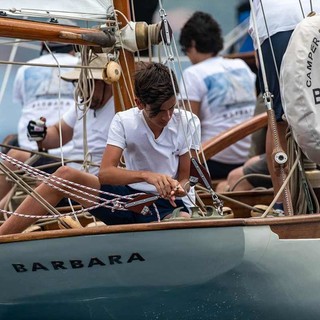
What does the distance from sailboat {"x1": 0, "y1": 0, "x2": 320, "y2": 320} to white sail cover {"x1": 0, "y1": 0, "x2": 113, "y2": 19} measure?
1245 mm

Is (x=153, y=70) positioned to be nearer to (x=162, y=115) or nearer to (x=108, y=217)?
(x=162, y=115)

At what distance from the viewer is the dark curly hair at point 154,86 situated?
594 cm

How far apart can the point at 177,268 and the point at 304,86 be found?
0.97 m

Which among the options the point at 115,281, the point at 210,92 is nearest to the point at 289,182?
the point at 115,281

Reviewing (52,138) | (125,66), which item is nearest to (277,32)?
(125,66)

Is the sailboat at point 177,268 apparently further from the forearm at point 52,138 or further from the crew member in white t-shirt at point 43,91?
the crew member in white t-shirt at point 43,91

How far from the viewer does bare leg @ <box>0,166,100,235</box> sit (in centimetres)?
606

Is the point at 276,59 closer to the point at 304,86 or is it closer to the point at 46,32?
the point at 304,86

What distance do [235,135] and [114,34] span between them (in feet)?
5.88

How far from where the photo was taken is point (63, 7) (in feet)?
21.4

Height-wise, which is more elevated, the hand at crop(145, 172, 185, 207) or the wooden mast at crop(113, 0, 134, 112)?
the wooden mast at crop(113, 0, 134, 112)

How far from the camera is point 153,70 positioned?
605cm

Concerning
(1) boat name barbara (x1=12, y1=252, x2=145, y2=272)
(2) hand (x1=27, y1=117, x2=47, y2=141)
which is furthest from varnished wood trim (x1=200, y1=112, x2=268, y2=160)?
(1) boat name barbara (x1=12, y1=252, x2=145, y2=272)

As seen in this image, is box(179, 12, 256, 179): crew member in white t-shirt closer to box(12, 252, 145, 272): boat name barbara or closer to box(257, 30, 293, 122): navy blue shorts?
box(257, 30, 293, 122): navy blue shorts
